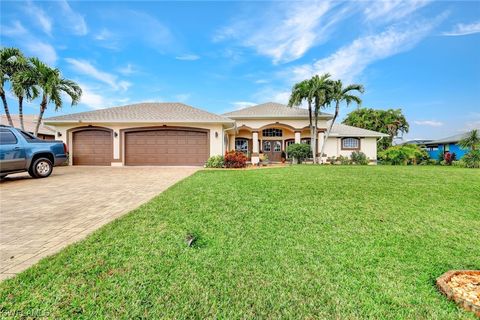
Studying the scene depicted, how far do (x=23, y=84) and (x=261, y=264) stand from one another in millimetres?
18495

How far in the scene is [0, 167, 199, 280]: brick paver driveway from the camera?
314 cm

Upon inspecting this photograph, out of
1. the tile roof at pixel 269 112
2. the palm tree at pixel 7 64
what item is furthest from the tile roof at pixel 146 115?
the tile roof at pixel 269 112

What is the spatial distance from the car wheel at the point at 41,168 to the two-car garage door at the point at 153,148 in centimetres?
603

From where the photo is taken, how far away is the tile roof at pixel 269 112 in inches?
789

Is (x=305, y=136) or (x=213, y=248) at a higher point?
(x=305, y=136)

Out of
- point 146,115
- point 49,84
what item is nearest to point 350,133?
point 146,115

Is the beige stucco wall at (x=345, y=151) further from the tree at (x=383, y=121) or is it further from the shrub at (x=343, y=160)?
the tree at (x=383, y=121)

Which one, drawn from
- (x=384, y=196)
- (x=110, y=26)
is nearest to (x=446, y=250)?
(x=384, y=196)

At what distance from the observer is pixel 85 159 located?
16.1 metres

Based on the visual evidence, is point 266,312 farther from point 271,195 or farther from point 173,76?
point 173,76

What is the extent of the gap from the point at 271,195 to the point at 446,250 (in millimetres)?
3550

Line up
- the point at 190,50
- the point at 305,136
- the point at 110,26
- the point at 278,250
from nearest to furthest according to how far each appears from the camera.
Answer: the point at 278,250, the point at 110,26, the point at 190,50, the point at 305,136

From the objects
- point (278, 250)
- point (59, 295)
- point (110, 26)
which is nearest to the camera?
point (59, 295)

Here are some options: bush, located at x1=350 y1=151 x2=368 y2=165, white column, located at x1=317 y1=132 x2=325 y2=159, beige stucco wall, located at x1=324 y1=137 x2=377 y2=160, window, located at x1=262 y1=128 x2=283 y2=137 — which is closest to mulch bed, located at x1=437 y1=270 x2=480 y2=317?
white column, located at x1=317 y1=132 x2=325 y2=159
